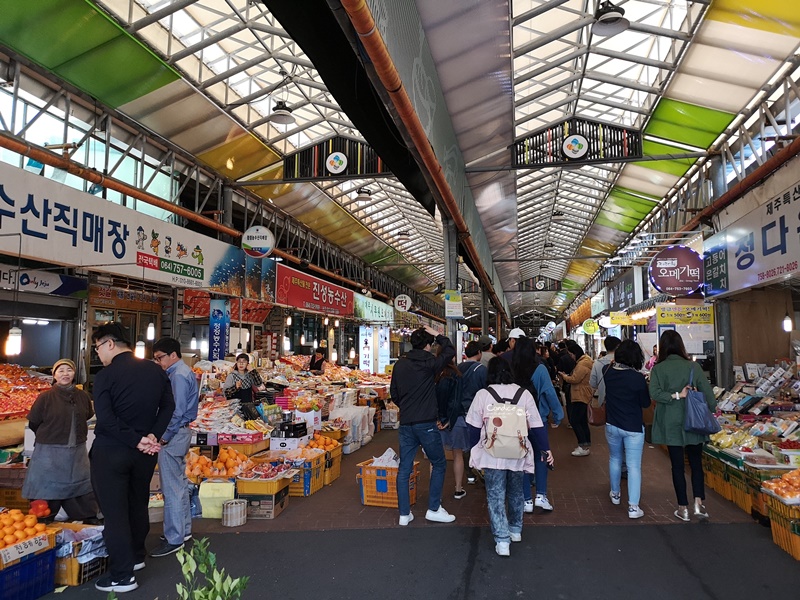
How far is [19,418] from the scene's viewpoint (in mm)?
7207

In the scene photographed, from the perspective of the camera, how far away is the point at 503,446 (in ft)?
14.5

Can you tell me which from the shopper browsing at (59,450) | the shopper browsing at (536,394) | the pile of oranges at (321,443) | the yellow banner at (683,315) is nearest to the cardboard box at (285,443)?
the pile of oranges at (321,443)

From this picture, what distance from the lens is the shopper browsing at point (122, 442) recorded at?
3.99m

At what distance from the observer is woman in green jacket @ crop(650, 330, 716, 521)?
5.30 meters

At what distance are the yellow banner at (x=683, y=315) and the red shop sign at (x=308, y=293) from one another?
873 cm

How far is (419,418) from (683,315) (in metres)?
7.72

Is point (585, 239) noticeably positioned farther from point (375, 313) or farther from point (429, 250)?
point (375, 313)

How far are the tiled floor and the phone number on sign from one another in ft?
10.1

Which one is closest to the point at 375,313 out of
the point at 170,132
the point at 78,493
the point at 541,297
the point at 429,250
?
the point at 429,250

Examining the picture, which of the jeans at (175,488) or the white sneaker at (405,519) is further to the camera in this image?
the white sneaker at (405,519)

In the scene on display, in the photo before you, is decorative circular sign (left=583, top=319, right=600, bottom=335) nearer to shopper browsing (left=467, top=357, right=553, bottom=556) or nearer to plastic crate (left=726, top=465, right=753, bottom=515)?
plastic crate (left=726, top=465, right=753, bottom=515)

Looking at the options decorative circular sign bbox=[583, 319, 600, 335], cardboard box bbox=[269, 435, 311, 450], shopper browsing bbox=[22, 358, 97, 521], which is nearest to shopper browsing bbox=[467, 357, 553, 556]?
cardboard box bbox=[269, 435, 311, 450]

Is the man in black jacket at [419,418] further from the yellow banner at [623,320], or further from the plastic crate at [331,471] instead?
the yellow banner at [623,320]

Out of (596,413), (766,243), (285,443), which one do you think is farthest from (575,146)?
(285,443)
